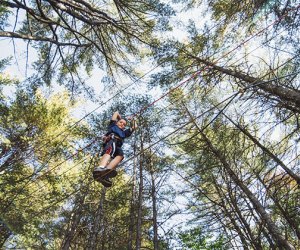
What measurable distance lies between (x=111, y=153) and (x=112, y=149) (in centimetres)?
9

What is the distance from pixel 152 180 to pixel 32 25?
6139 mm

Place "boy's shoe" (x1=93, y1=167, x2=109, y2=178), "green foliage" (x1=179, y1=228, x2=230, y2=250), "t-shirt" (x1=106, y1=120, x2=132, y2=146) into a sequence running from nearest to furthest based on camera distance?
"boy's shoe" (x1=93, y1=167, x2=109, y2=178), "t-shirt" (x1=106, y1=120, x2=132, y2=146), "green foliage" (x1=179, y1=228, x2=230, y2=250)

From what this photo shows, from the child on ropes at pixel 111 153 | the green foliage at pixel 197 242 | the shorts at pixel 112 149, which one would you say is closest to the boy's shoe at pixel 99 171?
the child on ropes at pixel 111 153

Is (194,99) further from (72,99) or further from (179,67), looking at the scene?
(72,99)

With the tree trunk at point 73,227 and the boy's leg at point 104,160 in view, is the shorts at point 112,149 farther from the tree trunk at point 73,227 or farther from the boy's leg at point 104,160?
the tree trunk at point 73,227

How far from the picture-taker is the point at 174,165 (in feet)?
32.7

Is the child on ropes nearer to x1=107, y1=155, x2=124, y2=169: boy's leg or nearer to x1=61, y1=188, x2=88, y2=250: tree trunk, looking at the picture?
x1=107, y1=155, x2=124, y2=169: boy's leg

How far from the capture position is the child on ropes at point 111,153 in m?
4.08

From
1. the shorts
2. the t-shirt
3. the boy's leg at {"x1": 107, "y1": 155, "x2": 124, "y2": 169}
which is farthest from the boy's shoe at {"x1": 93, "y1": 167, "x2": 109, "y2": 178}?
the t-shirt

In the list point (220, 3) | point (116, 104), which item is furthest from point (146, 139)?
point (220, 3)

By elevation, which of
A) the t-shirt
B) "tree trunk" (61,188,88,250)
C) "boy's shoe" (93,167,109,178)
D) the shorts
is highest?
"tree trunk" (61,188,88,250)

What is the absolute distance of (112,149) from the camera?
4.45 meters

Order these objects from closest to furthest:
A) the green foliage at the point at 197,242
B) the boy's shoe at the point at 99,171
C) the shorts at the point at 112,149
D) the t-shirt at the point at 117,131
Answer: the boy's shoe at the point at 99,171 < the shorts at the point at 112,149 < the t-shirt at the point at 117,131 < the green foliage at the point at 197,242

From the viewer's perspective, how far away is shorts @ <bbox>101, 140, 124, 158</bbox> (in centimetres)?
441
